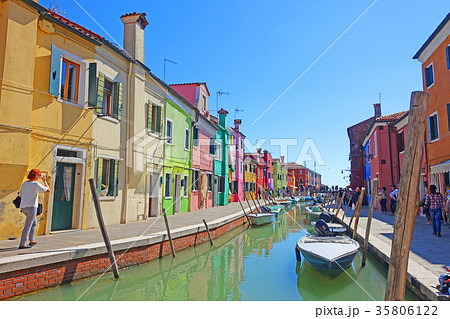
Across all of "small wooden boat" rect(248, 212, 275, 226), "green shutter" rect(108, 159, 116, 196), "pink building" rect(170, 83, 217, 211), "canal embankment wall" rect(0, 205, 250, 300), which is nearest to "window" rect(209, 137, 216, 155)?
"pink building" rect(170, 83, 217, 211)

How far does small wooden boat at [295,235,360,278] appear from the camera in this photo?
688 cm

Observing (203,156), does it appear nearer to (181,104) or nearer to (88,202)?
(181,104)

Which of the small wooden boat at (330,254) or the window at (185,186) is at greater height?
the window at (185,186)

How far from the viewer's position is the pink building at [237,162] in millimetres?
29797

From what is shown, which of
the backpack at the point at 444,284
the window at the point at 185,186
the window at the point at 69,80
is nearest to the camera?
the backpack at the point at 444,284

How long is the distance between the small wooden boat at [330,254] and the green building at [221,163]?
15195 mm

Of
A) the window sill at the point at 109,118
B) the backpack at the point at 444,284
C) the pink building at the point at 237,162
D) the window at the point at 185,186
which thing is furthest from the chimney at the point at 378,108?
the backpack at the point at 444,284

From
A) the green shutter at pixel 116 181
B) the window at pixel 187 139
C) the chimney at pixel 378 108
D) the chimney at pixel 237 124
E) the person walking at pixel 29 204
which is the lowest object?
the person walking at pixel 29 204

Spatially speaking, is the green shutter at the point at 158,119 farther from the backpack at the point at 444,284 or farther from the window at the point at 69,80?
the backpack at the point at 444,284

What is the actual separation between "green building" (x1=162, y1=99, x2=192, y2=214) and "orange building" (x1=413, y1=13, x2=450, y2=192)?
11.8m

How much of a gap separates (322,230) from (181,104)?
33.9 feet

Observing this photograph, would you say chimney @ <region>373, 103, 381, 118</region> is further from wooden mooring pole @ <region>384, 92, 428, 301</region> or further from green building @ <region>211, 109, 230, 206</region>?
wooden mooring pole @ <region>384, 92, 428, 301</region>

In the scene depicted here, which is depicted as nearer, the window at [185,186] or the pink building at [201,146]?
the window at [185,186]
